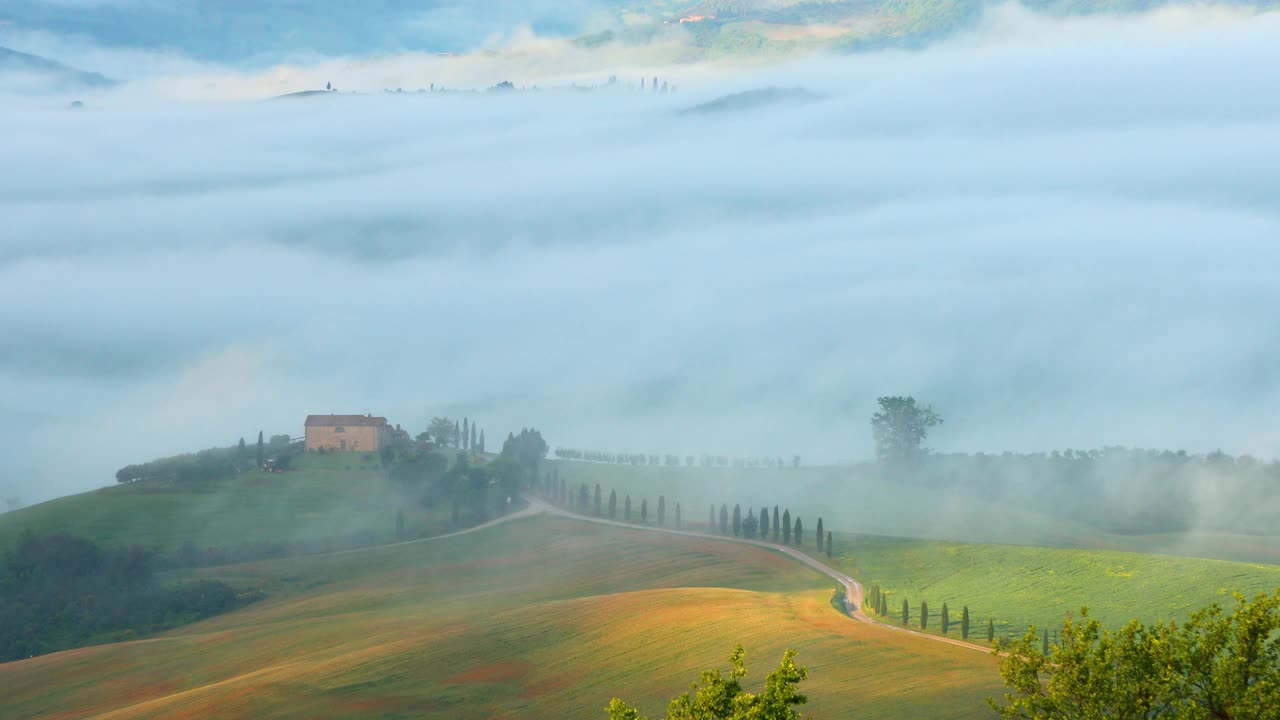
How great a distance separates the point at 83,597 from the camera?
159 metres

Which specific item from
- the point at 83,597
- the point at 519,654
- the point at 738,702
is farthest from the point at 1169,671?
the point at 83,597

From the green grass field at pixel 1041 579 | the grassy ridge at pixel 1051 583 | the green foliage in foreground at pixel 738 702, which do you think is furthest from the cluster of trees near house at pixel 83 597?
the green foliage in foreground at pixel 738 702

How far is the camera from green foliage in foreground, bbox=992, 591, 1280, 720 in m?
43.0

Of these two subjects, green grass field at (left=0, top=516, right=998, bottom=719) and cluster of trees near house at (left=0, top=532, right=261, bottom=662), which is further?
cluster of trees near house at (left=0, top=532, right=261, bottom=662)

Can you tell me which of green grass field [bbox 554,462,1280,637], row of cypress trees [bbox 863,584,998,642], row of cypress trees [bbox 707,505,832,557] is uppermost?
row of cypress trees [bbox 707,505,832,557]

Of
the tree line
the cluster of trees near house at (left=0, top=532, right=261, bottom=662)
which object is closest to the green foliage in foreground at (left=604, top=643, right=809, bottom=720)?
the tree line

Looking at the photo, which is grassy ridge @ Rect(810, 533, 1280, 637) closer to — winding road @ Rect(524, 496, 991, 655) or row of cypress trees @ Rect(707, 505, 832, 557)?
winding road @ Rect(524, 496, 991, 655)

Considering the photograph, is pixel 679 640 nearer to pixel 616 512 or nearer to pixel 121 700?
pixel 121 700

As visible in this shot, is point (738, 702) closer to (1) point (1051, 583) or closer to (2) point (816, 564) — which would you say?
(1) point (1051, 583)

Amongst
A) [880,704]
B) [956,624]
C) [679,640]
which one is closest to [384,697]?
[679,640]

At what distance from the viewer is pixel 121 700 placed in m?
95.1

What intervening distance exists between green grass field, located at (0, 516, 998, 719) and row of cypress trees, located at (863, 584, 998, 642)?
4.13m

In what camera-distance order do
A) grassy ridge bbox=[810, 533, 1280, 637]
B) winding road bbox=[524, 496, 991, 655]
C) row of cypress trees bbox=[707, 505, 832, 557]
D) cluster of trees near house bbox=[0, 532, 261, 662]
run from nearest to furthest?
winding road bbox=[524, 496, 991, 655] → grassy ridge bbox=[810, 533, 1280, 637] → cluster of trees near house bbox=[0, 532, 261, 662] → row of cypress trees bbox=[707, 505, 832, 557]

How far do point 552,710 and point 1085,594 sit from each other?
1856 inches
